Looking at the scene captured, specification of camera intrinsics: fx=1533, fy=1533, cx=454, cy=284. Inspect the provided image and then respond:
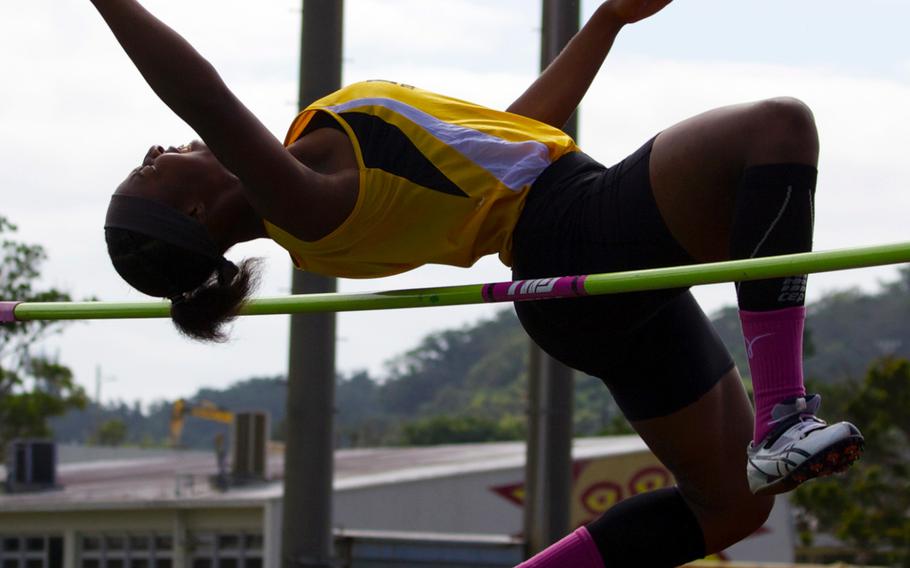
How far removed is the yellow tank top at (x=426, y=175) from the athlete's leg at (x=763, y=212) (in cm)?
32

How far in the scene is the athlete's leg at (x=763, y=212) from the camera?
8.75ft

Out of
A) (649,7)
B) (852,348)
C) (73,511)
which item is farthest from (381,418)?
(649,7)

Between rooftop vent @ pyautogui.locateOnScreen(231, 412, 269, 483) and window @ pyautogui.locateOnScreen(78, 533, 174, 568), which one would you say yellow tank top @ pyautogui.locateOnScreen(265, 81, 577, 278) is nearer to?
window @ pyautogui.locateOnScreen(78, 533, 174, 568)

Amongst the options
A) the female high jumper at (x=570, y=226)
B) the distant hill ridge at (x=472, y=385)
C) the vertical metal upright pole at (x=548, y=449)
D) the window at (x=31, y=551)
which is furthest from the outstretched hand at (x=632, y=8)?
the distant hill ridge at (x=472, y=385)

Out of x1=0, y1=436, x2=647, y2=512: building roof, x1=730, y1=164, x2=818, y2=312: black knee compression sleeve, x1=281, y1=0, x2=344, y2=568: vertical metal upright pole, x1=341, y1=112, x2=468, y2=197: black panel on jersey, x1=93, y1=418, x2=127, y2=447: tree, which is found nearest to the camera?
x1=730, y1=164, x2=818, y2=312: black knee compression sleeve

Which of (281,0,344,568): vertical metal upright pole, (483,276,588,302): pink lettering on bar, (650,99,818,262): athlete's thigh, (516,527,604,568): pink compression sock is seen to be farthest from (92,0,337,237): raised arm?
(281,0,344,568): vertical metal upright pole

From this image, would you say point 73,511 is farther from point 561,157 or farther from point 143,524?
point 561,157

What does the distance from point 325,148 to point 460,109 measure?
0.29 m

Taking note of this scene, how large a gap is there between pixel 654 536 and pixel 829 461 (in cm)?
79

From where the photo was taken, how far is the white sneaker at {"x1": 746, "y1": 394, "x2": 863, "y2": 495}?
2.57 metres

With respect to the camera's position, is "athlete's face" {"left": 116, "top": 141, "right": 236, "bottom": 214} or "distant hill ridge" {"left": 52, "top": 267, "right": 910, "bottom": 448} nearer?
"athlete's face" {"left": 116, "top": 141, "right": 236, "bottom": 214}

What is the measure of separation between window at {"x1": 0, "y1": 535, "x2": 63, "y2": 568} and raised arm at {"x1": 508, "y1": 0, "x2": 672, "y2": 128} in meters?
21.3

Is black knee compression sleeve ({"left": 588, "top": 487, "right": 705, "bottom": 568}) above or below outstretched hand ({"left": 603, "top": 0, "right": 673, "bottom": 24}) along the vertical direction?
below

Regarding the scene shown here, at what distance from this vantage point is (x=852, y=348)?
99.1 meters
